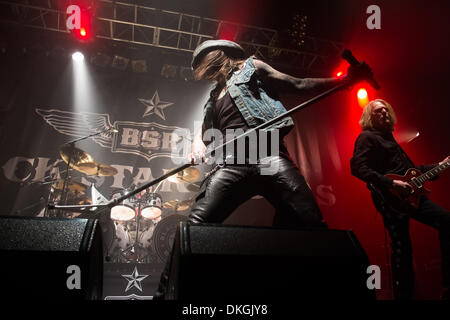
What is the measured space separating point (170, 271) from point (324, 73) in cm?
762

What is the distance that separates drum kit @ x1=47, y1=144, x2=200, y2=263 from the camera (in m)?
5.37

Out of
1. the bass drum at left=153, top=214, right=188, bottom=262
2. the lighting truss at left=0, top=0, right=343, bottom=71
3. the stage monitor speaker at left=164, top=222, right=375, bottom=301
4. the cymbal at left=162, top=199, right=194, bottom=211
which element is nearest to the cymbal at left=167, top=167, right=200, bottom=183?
the cymbal at left=162, top=199, right=194, bottom=211

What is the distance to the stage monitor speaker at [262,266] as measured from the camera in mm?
1157

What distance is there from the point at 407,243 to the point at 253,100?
1.90 metres

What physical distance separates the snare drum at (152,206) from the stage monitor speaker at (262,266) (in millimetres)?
4568

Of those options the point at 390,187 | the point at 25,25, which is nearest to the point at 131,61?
the point at 25,25

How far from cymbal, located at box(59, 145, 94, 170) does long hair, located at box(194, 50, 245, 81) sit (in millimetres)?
3777

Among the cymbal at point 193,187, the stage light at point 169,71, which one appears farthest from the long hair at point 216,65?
the stage light at point 169,71

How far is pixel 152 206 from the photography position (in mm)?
5664

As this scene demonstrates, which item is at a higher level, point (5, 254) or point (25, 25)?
point (25, 25)

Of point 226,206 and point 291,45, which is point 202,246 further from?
point 291,45

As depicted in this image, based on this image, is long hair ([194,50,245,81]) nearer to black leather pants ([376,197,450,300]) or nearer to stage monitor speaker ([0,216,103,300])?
stage monitor speaker ([0,216,103,300])

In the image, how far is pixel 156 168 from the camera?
21.3 ft

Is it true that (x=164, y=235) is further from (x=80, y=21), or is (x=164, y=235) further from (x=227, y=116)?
(x=80, y=21)
